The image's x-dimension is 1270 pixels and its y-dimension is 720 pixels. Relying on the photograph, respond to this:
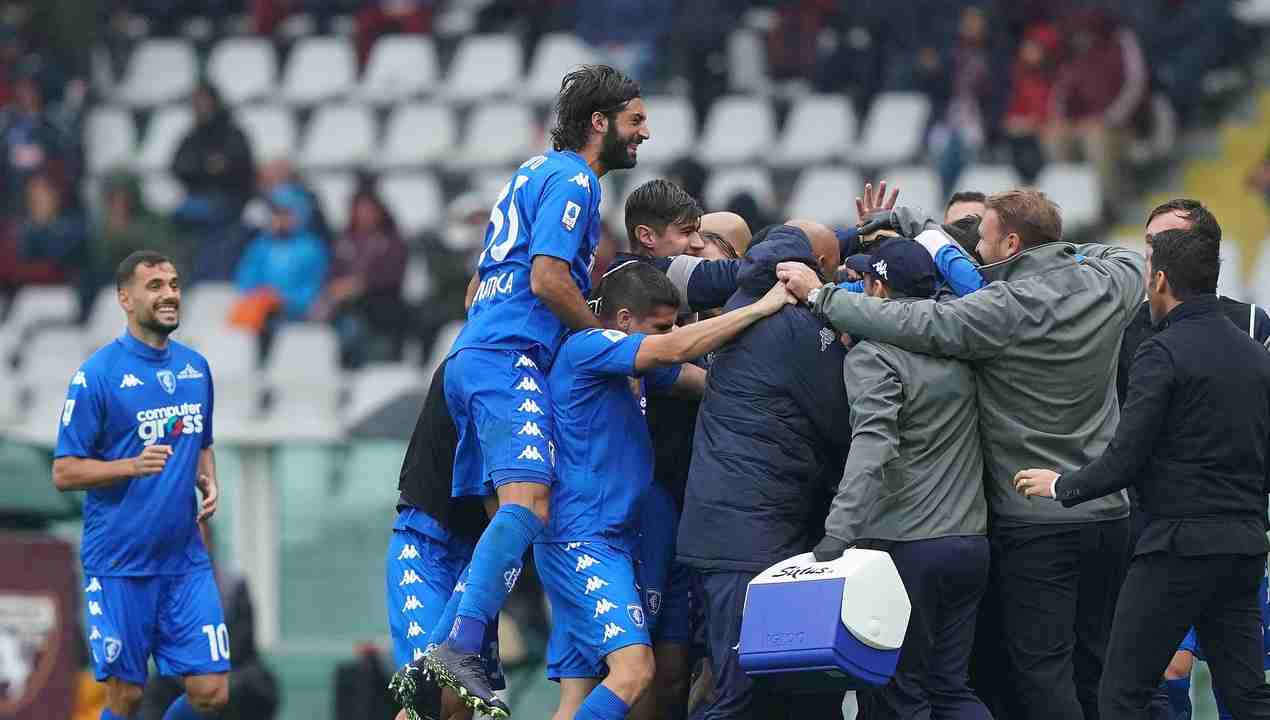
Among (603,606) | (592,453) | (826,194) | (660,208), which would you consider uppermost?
(660,208)

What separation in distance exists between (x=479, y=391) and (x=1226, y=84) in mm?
10432

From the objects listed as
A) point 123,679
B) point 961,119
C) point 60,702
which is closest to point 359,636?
point 60,702

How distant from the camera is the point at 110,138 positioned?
766 inches

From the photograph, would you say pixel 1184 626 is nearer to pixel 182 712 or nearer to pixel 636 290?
pixel 636 290

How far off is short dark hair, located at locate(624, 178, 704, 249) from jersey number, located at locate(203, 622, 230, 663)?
2.88 m

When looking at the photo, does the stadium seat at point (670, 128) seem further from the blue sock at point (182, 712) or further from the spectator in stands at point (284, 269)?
the blue sock at point (182, 712)

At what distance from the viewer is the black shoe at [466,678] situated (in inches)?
283

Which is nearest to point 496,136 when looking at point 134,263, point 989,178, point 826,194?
point 826,194

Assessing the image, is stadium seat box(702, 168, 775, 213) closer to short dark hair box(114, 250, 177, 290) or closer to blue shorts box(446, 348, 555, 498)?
short dark hair box(114, 250, 177, 290)

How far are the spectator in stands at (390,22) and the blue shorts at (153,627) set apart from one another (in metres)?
10.4

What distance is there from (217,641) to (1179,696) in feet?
13.9

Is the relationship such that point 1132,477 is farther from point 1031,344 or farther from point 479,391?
point 479,391

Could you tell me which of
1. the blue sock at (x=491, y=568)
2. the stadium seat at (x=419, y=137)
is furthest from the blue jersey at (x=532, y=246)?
the stadium seat at (x=419, y=137)

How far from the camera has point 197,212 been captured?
57.8ft
